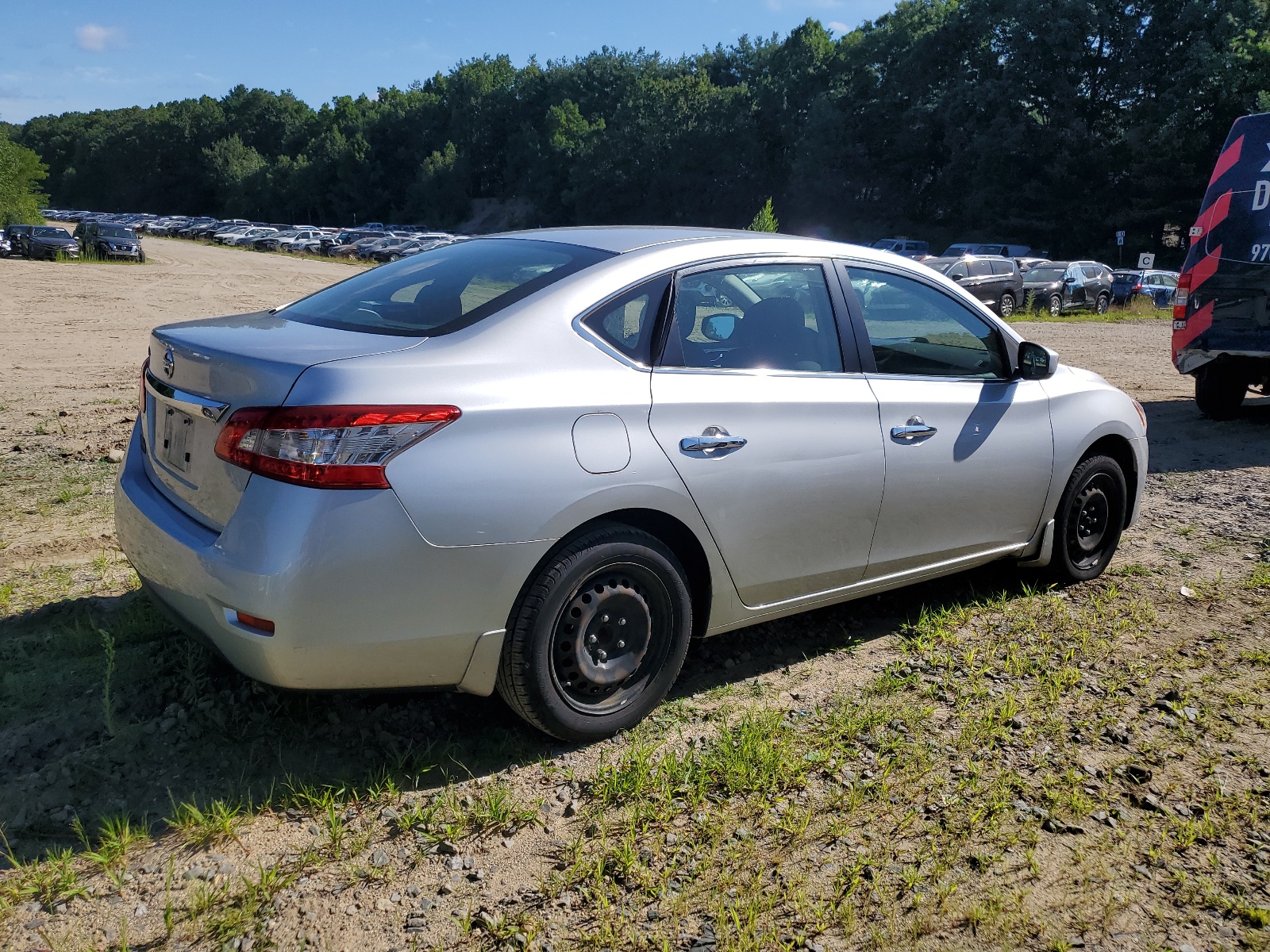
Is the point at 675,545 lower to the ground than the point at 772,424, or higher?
lower

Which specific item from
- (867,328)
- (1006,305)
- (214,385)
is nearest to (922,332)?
(867,328)

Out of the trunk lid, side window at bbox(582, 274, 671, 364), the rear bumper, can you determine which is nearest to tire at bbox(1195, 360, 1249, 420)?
side window at bbox(582, 274, 671, 364)

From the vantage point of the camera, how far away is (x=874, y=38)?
70.0 meters

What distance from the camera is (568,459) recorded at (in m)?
3.10

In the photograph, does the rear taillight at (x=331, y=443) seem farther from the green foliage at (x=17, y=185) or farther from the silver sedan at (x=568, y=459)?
the green foliage at (x=17, y=185)

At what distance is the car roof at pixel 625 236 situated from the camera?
12.3ft

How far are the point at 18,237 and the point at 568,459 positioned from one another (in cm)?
4195

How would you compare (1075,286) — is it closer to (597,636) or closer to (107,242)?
(597,636)

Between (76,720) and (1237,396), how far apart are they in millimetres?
10408

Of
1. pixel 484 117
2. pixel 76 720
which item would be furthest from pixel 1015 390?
pixel 484 117

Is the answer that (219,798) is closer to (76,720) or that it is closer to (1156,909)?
(76,720)

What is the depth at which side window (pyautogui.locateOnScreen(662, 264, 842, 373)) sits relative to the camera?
142 inches

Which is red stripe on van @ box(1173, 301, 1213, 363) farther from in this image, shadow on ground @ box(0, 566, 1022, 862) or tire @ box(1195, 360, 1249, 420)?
shadow on ground @ box(0, 566, 1022, 862)

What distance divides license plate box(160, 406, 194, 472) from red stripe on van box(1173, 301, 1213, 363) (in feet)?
29.8
